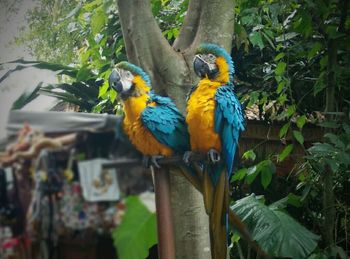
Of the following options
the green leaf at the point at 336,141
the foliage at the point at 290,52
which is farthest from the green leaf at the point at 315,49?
the green leaf at the point at 336,141

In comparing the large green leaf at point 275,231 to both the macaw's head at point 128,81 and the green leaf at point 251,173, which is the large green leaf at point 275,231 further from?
the macaw's head at point 128,81

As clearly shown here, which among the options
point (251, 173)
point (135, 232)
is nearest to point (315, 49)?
point (251, 173)

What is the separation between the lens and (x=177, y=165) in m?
1.00

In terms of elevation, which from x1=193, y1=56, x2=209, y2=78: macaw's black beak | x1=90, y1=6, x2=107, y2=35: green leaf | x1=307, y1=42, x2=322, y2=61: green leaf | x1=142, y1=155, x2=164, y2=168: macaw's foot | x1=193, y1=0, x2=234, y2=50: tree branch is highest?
x1=90, y1=6, x2=107, y2=35: green leaf

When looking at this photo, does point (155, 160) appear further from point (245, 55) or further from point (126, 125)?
point (245, 55)

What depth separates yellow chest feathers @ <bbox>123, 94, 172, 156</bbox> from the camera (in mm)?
980

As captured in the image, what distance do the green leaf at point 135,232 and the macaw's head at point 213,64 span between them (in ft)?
1.03

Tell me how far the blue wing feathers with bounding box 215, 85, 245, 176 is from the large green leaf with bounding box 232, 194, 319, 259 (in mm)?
258

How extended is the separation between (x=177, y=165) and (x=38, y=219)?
0.30 m

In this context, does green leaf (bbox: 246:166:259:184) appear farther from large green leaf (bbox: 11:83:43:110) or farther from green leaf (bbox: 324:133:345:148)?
large green leaf (bbox: 11:83:43:110)

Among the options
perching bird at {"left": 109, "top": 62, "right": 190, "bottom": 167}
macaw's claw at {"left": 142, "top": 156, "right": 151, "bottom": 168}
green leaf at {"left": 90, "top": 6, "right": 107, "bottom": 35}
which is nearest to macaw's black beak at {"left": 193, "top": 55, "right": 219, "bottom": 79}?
perching bird at {"left": 109, "top": 62, "right": 190, "bottom": 167}

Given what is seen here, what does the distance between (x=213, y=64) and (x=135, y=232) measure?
410 millimetres

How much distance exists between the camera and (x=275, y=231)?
119cm

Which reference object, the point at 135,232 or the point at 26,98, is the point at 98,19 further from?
the point at 135,232
